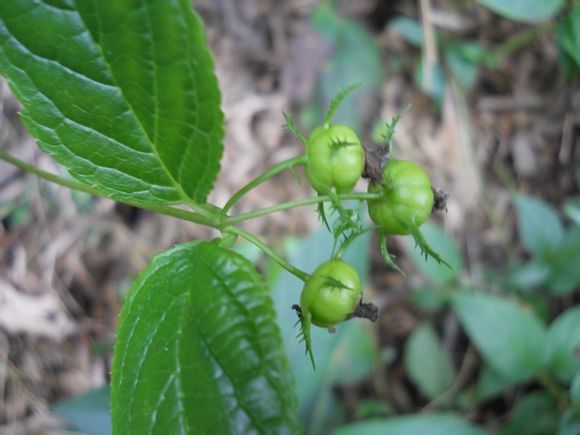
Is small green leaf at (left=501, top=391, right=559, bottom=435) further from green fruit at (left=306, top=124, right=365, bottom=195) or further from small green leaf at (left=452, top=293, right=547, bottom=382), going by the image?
green fruit at (left=306, top=124, right=365, bottom=195)

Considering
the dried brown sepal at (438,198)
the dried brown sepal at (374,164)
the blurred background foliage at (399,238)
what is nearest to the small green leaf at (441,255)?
the blurred background foliage at (399,238)

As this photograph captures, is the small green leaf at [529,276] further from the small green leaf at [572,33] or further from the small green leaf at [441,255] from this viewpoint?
the small green leaf at [572,33]

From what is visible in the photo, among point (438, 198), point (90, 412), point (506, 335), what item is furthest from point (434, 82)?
point (90, 412)

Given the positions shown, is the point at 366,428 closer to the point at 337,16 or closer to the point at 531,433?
the point at 531,433

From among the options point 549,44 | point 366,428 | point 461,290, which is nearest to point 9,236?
point 366,428

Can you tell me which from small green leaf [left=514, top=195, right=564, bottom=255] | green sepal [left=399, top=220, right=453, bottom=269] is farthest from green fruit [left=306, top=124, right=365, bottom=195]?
small green leaf [left=514, top=195, right=564, bottom=255]
